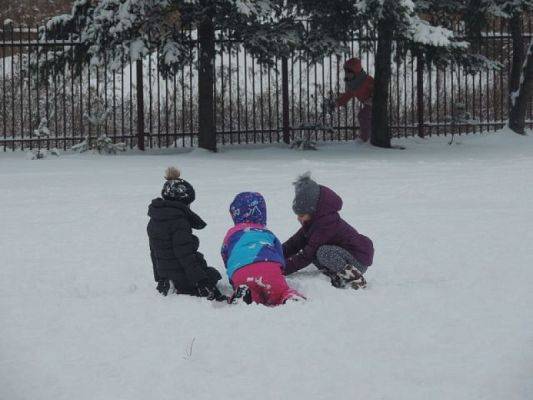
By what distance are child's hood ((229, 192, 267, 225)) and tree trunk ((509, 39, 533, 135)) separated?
41.9 feet

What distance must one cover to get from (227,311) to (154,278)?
3.54 feet

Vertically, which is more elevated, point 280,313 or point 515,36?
point 515,36

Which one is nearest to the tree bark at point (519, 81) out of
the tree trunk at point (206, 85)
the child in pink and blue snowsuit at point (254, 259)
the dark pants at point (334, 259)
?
the tree trunk at point (206, 85)

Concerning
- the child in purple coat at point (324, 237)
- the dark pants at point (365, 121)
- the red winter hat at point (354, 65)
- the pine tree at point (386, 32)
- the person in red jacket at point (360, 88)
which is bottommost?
the child in purple coat at point (324, 237)

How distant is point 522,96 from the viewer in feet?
59.3

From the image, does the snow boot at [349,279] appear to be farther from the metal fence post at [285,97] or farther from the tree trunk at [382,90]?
the metal fence post at [285,97]

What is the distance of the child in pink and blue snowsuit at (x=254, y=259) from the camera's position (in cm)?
579

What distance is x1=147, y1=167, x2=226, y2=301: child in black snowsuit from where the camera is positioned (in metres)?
5.97

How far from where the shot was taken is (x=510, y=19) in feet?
58.7

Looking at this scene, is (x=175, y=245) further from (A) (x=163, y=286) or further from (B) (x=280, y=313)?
(B) (x=280, y=313)

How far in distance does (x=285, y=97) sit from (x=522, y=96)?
15.1ft

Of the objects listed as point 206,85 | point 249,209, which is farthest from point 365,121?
point 249,209

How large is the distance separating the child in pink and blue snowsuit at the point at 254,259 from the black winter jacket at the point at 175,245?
238 millimetres

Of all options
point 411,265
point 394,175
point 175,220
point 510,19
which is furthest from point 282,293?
point 510,19
